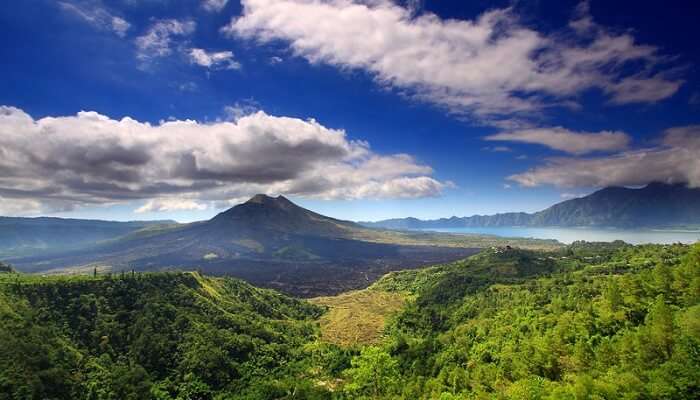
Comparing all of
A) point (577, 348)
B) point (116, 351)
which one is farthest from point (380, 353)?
point (116, 351)

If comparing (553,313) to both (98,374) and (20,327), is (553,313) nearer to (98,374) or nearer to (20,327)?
(98,374)

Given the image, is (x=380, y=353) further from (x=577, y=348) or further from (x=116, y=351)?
(x=116, y=351)

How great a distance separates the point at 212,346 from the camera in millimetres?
175750

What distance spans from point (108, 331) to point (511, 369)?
548 ft

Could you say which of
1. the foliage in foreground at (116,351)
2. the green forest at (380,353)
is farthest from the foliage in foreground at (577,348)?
the foliage in foreground at (116,351)

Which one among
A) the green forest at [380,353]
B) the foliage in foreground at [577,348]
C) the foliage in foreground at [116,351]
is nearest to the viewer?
the foliage in foreground at [577,348]

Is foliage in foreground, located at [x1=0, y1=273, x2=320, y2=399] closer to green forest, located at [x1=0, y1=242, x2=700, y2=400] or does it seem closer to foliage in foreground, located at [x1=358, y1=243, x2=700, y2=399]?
green forest, located at [x1=0, y1=242, x2=700, y2=400]

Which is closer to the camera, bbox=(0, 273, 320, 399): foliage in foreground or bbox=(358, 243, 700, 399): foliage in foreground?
bbox=(358, 243, 700, 399): foliage in foreground

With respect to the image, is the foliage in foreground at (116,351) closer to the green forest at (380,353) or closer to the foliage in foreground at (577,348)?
the green forest at (380,353)

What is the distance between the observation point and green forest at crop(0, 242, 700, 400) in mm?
75312

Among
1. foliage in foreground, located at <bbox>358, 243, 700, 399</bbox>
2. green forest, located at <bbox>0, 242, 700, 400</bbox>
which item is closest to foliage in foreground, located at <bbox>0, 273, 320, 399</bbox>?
green forest, located at <bbox>0, 242, 700, 400</bbox>

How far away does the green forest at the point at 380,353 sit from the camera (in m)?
75.3

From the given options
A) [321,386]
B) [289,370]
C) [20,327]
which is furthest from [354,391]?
[20,327]

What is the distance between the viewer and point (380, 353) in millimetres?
128250
